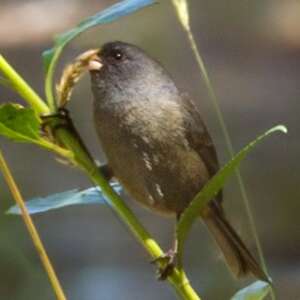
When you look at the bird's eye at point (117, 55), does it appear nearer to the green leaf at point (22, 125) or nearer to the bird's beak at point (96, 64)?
the bird's beak at point (96, 64)

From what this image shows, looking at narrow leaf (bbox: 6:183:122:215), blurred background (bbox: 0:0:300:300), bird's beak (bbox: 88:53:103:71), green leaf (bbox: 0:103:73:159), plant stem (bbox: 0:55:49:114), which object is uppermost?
plant stem (bbox: 0:55:49:114)

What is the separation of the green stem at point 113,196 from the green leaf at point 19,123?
10 mm

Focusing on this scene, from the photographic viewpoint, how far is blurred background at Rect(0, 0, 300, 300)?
244 centimetres

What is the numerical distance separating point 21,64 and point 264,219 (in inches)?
29.9

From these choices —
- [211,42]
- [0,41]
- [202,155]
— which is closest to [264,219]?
[211,42]

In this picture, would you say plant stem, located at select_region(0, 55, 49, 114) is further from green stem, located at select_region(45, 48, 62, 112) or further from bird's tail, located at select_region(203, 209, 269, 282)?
bird's tail, located at select_region(203, 209, 269, 282)

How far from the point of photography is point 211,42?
8.50ft

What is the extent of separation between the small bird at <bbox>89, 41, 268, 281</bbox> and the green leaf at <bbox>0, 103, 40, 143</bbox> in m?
0.40

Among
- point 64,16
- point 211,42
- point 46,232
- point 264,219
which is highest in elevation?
point 64,16

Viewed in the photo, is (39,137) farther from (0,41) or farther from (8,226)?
(0,41)

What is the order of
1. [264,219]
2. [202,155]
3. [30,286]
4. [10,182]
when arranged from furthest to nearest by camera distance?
[264,219], [30,286], [202,155], [10,182]

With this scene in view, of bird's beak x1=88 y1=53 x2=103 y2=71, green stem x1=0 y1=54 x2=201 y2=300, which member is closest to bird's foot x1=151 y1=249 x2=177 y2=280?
green stem x1=0 y1=54 x2=201 y2=300

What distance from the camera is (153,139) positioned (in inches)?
46.2

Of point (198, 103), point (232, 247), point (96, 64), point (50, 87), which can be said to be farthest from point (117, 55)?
point (198, 103)
